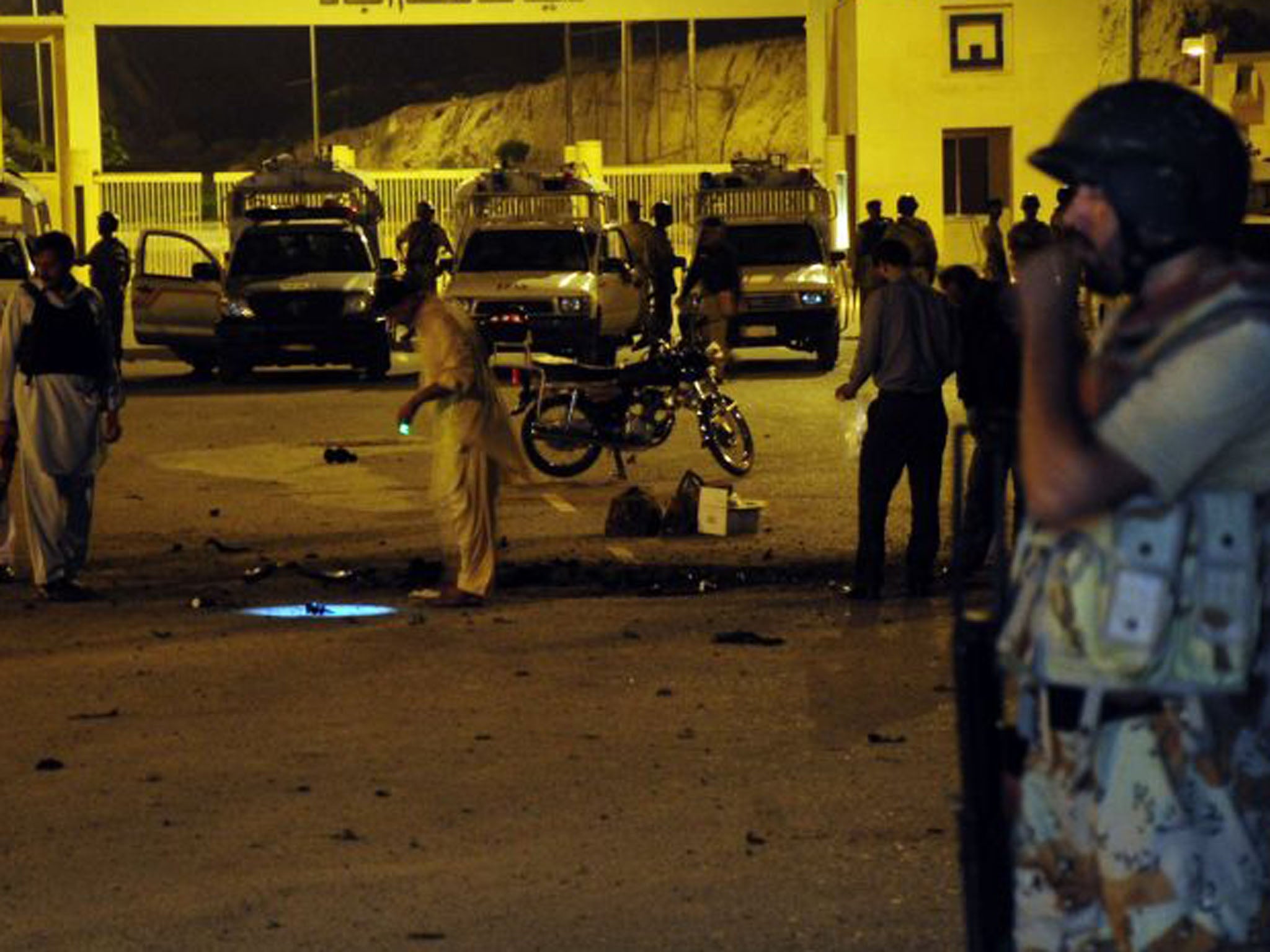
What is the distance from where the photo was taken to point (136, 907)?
7.71 metres

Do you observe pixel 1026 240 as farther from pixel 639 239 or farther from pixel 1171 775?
pixel 639 239

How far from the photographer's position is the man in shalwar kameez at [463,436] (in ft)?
45.0

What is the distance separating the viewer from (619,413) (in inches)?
796

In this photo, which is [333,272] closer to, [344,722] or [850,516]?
[850,516]

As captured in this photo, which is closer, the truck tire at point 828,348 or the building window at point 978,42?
the truck tire at point 828,348

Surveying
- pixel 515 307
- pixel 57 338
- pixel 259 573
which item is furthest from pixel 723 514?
pixel 515 307

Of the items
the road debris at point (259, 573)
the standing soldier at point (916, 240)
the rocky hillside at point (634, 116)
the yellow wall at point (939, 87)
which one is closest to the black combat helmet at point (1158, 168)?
the standing soldier at point (916, 240)

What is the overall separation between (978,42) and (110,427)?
38.8m

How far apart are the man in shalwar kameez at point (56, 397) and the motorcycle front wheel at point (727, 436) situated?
649cm

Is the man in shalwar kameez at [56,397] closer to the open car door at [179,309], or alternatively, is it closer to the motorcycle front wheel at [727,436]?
the motorcycle front wheel at [727,436]

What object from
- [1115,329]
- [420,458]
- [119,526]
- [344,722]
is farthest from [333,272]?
[1115,329]

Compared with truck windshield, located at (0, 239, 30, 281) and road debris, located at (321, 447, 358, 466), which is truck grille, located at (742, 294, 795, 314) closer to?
truck windshield, located at (0, 239, 30, 281)

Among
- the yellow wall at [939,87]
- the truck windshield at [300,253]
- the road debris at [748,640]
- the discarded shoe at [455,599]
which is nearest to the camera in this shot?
the road debris at [748,640]

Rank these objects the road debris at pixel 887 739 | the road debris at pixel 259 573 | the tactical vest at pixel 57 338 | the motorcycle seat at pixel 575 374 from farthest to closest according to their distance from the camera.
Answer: the motorcycle seat at pixel 575 374
the road debris at pixel 259 573
the tactical vest at pixel 57 338
the road debris at pixel 887 739
